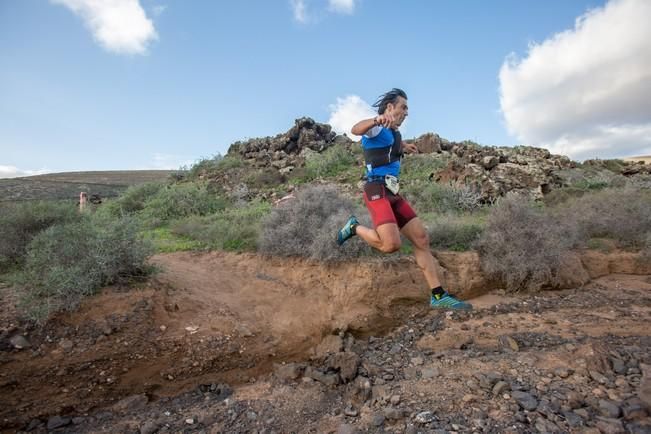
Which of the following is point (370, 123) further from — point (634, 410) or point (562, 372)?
point (634, 410)

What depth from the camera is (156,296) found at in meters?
4.17

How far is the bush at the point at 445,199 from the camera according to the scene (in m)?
8.07

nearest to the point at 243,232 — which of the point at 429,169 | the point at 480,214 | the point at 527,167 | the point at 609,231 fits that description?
the point at 480,214

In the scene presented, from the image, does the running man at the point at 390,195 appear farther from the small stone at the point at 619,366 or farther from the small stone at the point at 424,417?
the small stone at the point at 424,417

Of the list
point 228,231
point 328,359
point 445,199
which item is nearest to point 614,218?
point 445,199

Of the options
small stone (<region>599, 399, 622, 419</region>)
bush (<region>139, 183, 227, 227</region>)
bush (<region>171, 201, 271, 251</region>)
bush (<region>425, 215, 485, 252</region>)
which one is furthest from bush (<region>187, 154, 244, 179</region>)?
small stone (<region>599, 399, 622, 419</region>)

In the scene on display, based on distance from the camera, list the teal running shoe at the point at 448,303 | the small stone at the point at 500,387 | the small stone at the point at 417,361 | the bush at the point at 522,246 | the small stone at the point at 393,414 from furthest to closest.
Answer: the bush at the point at 522,246
the teal running shoe at the point at 448,303
the small stone at the point at 417,361
the small stone at the point at 500,387
the small stone at the point at 393,414

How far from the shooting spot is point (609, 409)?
8.73 ft

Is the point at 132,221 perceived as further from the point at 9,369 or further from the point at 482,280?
the point at 482,280

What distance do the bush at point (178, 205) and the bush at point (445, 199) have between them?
15.8 ft

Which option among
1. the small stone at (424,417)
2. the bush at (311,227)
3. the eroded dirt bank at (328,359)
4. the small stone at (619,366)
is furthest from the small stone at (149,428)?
the small stone at (619,366)

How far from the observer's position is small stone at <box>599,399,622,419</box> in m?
2.62

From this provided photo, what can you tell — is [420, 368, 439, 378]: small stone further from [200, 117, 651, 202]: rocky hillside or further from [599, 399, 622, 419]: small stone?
[200, 117, 651, 202]: rocky hillside

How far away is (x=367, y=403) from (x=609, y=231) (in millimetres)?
5165
